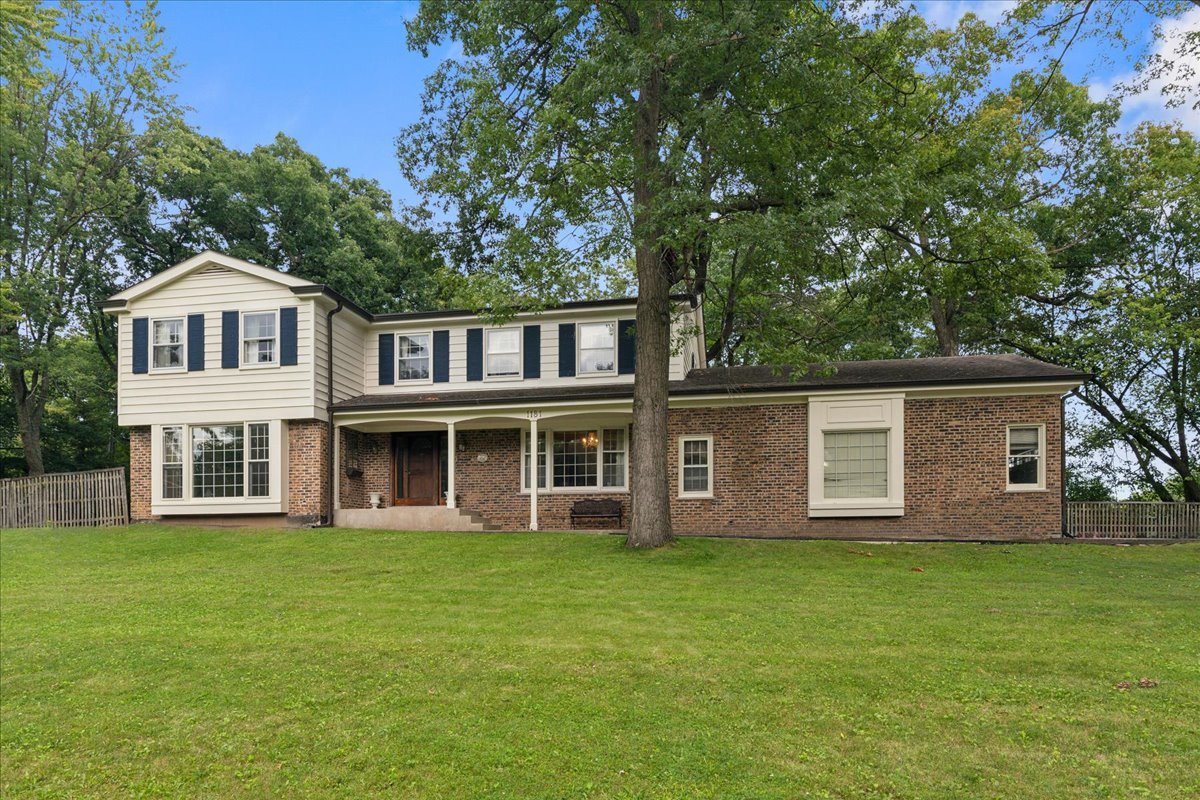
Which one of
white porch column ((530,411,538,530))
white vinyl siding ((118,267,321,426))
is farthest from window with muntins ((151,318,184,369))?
white porch column ((530,411,538,530))

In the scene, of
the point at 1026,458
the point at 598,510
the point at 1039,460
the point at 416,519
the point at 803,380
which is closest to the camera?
the point at 1039,460

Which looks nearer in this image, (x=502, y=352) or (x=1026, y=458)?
(x=1026, y=458)

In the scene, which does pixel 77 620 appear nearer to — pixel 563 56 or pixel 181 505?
pixel 181 505

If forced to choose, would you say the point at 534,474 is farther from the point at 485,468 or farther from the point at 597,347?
the point at 597,347

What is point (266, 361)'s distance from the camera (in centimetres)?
1628

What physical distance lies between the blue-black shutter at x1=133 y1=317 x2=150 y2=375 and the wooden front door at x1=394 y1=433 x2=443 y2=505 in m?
6.13

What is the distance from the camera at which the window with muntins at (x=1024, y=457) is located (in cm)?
1392

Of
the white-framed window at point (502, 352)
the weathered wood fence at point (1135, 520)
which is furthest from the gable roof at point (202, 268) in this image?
the weathered wood fence at point (1135, 520)

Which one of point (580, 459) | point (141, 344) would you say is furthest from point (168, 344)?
point (580, 459)

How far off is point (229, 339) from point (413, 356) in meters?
4.27

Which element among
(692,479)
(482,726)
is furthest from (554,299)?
(482,726)

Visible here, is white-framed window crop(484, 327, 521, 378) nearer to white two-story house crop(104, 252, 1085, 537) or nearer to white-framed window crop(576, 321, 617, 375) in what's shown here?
white two-story house crop(104, 252, 1085, 537)

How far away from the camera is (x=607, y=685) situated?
5305 mm

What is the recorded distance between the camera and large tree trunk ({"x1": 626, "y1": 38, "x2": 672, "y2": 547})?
11.7 metres
